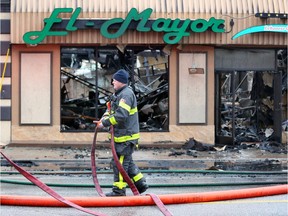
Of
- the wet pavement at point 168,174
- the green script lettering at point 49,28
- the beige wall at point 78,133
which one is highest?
the green script lettering at point 49,28

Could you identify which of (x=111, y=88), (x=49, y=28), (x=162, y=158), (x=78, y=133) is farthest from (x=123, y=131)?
(x=111, y=88)

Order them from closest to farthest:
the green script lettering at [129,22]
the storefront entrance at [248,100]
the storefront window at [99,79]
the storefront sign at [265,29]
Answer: the green script lettering at [129,22] < the storefront sign at [265,29] < the storefront window at [99,79] < the storefront entrance at [248,100]

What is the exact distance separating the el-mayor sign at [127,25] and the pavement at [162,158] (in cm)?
288

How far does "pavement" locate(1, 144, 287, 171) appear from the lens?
45.2 feet

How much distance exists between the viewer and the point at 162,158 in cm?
1526

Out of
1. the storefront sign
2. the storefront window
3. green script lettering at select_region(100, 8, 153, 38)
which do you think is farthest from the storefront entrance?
green script lettering at select_region(100, 8, 153, 38)

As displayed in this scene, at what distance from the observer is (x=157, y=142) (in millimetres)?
17734

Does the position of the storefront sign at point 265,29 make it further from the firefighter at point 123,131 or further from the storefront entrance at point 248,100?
the firefighter at point 123,131

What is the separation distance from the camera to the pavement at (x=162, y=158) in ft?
45.2

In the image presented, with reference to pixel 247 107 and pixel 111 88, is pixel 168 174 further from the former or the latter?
pixel 247 107

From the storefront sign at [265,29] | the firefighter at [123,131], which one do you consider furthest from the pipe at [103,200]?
the storefront sign at [265,29]

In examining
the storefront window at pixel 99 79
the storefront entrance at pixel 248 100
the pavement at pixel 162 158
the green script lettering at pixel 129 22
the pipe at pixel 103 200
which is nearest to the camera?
the pipe at pixel 103 200

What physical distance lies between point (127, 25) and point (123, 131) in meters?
8.38

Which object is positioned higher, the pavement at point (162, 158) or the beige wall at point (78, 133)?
the beige wall at point (78, 133)
